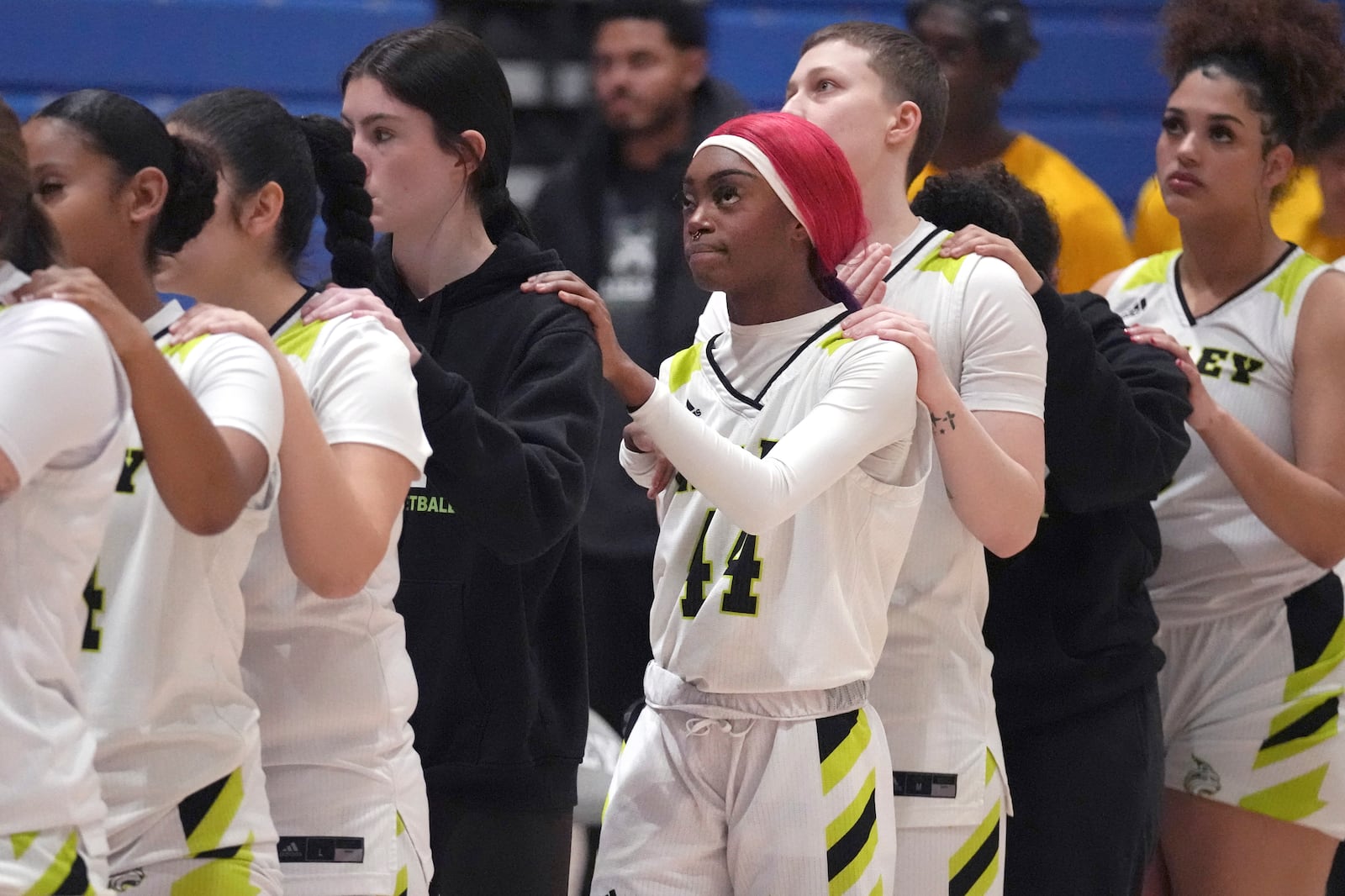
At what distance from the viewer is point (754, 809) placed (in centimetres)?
251

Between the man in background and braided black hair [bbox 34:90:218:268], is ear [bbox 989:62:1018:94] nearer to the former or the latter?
the man in background

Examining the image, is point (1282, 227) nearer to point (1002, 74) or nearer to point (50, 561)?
point (1002, 74)

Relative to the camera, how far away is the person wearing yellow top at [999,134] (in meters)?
4.64

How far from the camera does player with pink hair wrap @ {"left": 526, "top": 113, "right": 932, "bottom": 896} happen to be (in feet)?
8.14

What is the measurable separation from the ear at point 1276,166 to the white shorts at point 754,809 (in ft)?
5.11

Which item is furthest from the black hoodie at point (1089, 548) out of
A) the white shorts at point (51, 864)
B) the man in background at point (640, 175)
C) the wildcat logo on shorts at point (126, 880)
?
the white shorts at point (51, 864)

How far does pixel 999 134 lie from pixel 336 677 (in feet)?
9.77

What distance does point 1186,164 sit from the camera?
355cm

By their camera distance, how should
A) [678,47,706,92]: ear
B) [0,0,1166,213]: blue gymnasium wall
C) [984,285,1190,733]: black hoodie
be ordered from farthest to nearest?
[0,0,1166,213]: blue gymnasium wall → [678,47,706,92]: ear → [984,285,1190,733]: black hoodie

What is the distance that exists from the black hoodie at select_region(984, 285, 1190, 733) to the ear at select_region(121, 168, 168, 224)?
4.65 feet

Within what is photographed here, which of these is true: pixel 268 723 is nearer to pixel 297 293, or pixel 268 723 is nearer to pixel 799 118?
pixel 297 293

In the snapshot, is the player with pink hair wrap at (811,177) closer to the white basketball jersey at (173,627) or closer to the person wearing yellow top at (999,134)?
the white basketball jersey at (173,627)

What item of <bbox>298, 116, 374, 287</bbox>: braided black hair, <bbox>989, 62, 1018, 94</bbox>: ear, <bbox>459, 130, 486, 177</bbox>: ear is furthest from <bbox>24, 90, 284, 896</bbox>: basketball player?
<bbox>989, 62, 1018, 94</bbox>: ear

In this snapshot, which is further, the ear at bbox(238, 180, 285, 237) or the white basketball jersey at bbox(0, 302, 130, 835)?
the ear at bbox(238, 180, 285, 237)
